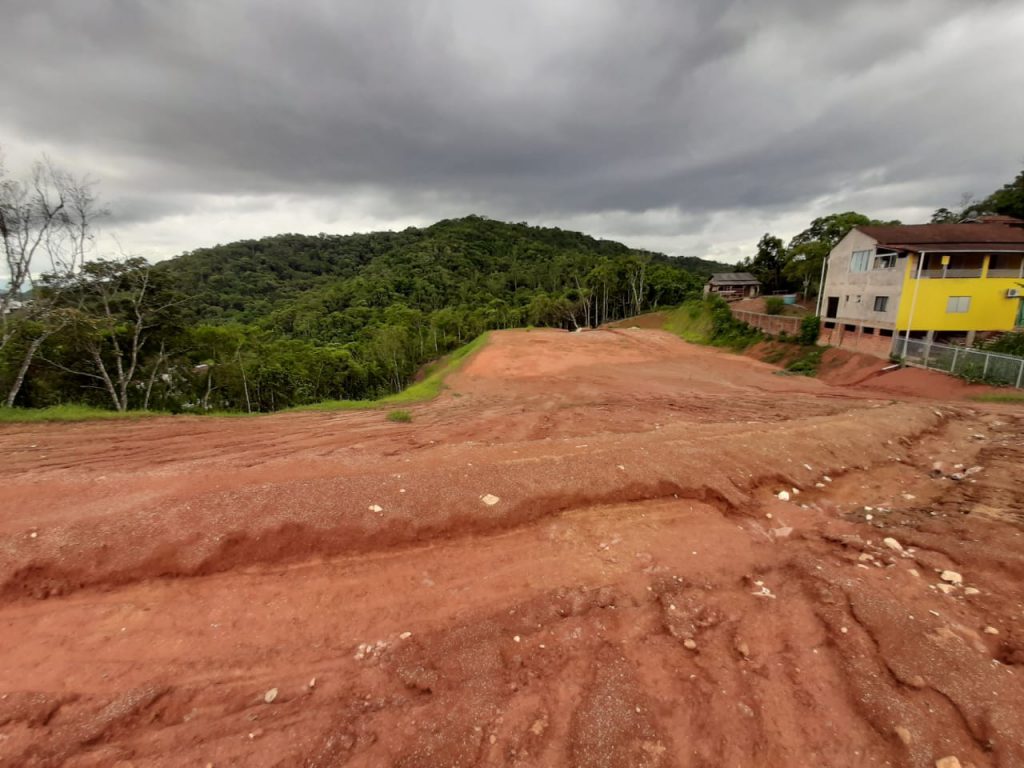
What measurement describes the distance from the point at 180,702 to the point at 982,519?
8.98 m

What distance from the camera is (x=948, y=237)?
69.5 ft

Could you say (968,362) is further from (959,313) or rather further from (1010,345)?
(959,313)

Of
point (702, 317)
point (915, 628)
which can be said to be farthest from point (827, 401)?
point (702, 317)

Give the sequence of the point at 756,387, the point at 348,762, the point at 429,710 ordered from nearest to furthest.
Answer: the point at 348,762 < the point at 429,710 < the point at 756,387

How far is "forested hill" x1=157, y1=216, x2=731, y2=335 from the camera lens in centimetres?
6144

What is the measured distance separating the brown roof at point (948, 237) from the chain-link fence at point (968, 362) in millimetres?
5021

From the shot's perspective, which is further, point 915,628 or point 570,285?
point 570,285

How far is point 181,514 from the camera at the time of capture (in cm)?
505

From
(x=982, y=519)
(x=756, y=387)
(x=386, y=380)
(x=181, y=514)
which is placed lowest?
(x=386, y=380)

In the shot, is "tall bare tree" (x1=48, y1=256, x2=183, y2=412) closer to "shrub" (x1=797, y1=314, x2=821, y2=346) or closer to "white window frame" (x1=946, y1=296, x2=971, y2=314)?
"shrub" (x1=797, y1=314, x2=821, y2=346)

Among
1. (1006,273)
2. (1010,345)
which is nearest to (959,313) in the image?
(1006,273)

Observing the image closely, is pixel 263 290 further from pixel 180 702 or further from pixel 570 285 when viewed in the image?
pixel 180 702

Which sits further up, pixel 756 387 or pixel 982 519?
pixel 982 519

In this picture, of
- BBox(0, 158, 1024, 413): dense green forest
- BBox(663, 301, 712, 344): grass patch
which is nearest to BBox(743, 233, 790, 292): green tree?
BBox(0, 158, 1024, 413): dense green forest
